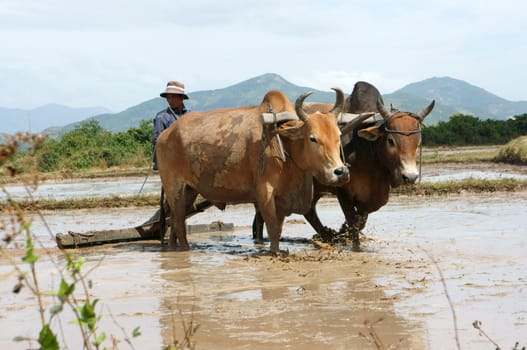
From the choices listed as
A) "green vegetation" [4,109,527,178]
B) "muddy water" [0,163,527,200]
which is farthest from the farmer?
"green vegetation" [4,109,527,178]

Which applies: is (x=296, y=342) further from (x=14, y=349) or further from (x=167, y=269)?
(x=167, y=269)

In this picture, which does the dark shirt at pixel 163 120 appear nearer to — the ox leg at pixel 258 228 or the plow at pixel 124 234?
the plow at pixel 124 234

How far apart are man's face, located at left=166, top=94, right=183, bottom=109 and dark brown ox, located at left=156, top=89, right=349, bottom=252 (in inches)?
28.4

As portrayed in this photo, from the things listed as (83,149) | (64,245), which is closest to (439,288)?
(64,245)

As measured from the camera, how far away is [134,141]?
116ft

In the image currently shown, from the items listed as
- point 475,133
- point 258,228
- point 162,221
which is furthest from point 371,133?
point 475,133

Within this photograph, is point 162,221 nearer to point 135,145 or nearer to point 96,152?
point 96,152

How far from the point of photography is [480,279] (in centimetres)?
682

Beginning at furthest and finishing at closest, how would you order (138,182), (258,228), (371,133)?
(138,182) < (258,228) < (371,133)

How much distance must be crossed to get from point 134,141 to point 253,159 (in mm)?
27167

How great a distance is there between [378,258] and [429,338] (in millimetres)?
3496

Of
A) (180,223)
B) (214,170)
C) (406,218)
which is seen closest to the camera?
(214,170)

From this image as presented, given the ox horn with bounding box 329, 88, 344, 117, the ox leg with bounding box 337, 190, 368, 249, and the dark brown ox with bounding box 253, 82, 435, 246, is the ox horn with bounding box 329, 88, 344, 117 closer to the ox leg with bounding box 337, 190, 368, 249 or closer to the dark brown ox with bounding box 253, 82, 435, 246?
the dark brown ox with bounding box 253, 82, 435, 246

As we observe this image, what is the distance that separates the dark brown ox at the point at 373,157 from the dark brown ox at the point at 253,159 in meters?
0.69
